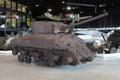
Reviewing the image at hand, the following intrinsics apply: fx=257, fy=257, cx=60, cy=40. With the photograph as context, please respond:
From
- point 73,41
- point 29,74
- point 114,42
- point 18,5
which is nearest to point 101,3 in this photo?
point 18,5

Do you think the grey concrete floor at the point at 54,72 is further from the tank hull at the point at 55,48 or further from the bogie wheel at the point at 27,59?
the tank hull at the point at 55,48

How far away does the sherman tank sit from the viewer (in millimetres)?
8016

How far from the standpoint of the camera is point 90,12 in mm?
31797

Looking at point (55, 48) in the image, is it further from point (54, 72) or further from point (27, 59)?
point (27, 59)


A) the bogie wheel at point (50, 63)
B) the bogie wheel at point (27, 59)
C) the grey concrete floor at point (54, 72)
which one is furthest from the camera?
the bogie wheel at point (27, 59)

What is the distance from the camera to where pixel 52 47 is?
805cm

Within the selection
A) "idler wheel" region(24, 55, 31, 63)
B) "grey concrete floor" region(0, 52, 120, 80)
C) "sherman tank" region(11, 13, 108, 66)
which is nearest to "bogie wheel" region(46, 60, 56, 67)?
"sherman tank" region(11, 13, 108, 66)

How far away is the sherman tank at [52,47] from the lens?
8.02 meters

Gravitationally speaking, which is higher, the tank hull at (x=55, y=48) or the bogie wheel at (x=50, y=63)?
the tank hull at (x=55, y=48)

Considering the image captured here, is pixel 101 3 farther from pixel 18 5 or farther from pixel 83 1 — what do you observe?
pixel 18 5

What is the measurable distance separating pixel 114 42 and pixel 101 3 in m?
13.9

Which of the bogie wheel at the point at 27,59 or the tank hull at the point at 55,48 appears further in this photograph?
the bogie wheel at the point at 27,59

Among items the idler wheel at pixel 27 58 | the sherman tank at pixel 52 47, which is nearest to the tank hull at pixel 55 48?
the sherman tank at pixel 52 47

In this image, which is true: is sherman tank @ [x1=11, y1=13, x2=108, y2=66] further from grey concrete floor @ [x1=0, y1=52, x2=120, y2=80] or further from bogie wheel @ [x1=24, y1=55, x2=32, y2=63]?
grey concrete floor @ [x1=0, y1=52, x2=120, y2=80]
